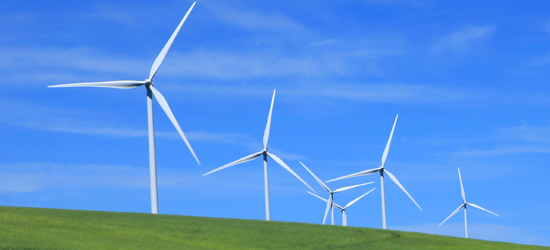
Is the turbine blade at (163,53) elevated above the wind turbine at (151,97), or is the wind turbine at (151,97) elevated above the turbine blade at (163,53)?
the turbine blade at (163,53)

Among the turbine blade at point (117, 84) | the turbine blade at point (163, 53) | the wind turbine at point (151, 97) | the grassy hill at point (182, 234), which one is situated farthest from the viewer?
the turbine blade at point (163, 53)

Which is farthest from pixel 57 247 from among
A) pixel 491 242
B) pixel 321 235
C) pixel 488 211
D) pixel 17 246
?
pixel 488 211

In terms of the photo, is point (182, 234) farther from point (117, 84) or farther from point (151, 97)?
point (117, 84)

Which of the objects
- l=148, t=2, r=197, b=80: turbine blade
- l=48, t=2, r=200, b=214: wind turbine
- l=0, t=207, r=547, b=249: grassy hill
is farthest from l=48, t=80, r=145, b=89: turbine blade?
l=0, t=207, r=547, b=249: grassy hill

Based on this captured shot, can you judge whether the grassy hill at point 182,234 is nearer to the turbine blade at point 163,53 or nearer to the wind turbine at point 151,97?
the wind turbine at point 151,97

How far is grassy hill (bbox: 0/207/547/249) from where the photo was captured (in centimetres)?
3988

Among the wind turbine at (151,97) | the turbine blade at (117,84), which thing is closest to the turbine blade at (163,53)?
the wind turbine at (151,97)

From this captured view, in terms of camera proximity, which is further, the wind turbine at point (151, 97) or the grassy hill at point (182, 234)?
the wind turbine at point (151, 97)

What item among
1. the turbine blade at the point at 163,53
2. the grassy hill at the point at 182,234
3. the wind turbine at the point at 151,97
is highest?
the turbine blade at the point at 163,53

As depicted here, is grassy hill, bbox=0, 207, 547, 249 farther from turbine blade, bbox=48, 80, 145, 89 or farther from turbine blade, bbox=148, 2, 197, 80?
turbine blade, bbox=148, 2, 197, 80

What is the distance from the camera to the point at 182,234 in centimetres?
5281

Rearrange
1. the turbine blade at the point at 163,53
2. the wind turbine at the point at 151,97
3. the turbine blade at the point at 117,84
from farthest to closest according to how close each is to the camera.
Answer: the turbine blade at the point at 163,53, the turbine blade at the point at 117,84, the wind turbine at the point at 151,97

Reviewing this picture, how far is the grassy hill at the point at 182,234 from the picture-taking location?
131ft

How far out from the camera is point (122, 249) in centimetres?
3794
